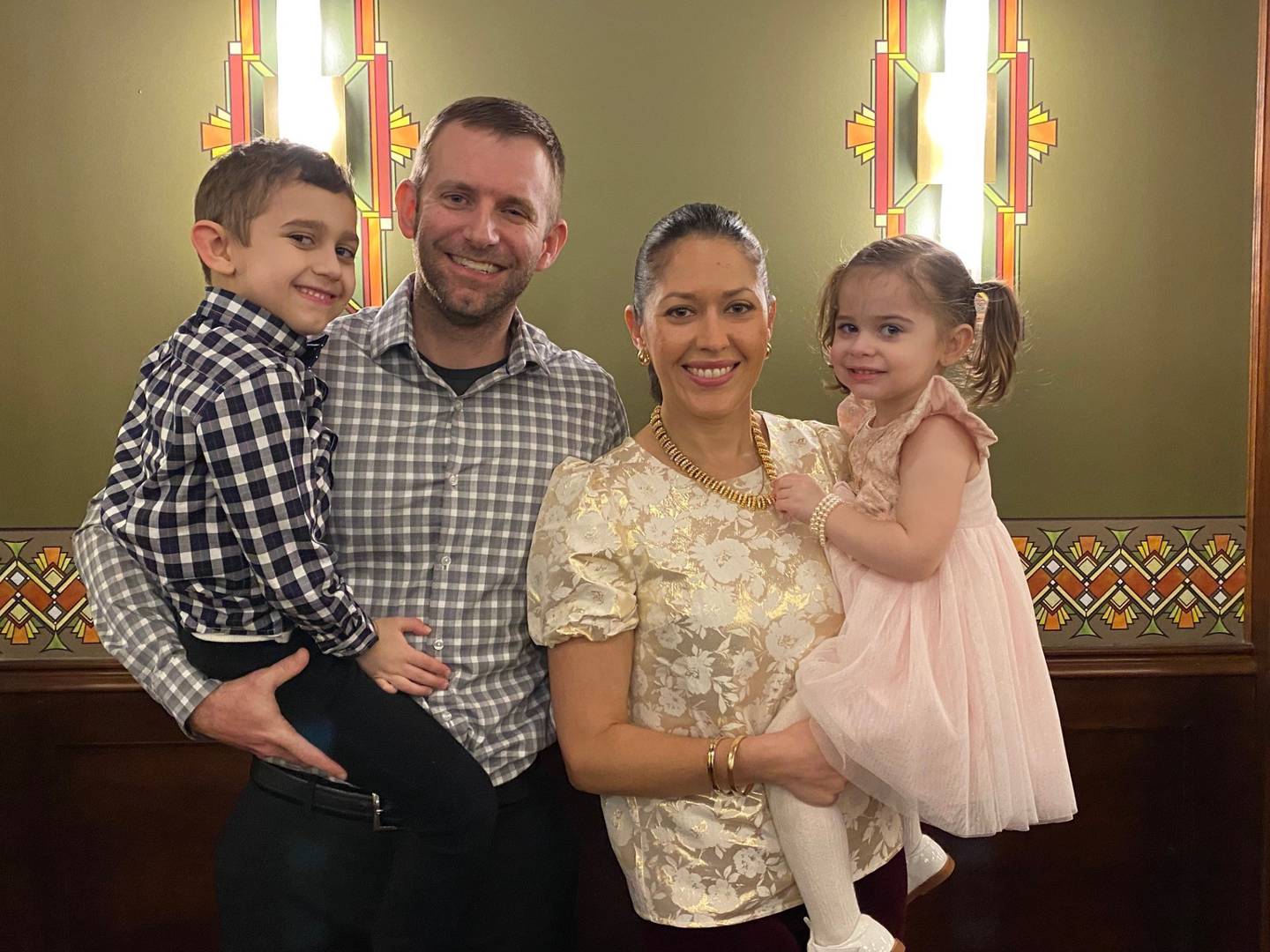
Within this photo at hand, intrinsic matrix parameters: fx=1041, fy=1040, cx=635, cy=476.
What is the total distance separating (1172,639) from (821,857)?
1.44 metres

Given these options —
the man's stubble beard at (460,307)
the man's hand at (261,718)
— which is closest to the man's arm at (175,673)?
the man's hand at (261,718)

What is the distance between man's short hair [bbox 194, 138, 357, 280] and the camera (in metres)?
1.66

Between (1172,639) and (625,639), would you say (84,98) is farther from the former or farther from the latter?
(1172,639)

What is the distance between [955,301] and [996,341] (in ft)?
0.41

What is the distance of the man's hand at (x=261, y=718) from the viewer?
5.41 feet

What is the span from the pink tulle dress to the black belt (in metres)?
0.75

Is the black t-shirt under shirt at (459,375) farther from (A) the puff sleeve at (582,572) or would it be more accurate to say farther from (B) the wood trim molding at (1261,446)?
(B) the wood trim molding at (1261,446)

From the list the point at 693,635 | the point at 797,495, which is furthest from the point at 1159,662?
the point at 693,635

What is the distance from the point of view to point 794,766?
1597 mm

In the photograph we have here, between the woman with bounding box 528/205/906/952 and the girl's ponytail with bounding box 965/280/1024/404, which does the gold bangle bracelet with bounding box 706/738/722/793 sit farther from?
the girl's ponytail with bounding box 965/280/1024/404

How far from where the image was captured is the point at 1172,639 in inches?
102

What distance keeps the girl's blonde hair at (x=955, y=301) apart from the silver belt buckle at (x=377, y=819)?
1106mm

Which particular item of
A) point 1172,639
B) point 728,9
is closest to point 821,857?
point 1172,639

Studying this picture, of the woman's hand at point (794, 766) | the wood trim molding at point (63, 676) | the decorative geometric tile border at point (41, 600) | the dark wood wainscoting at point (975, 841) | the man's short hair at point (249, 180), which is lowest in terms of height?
the dark wood wainscoting at point (975, 841)
